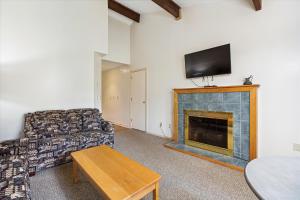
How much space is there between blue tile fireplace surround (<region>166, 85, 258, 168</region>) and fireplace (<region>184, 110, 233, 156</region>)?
3.1 inches

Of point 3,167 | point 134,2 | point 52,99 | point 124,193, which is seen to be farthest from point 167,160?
point 134,2

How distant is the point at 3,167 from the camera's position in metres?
1.50

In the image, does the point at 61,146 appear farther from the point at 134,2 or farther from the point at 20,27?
the point at 134,2

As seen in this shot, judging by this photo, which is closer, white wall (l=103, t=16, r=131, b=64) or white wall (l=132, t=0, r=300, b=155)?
white wall (l=132, t=0, r=300, b=155)

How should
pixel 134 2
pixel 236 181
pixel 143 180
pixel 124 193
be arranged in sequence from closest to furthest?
pixel 124 193, pixel 143 180, pixel 236 181, pixel 134 2

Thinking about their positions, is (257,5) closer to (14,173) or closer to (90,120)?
(90,120)

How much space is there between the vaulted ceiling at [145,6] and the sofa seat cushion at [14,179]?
3.53 m

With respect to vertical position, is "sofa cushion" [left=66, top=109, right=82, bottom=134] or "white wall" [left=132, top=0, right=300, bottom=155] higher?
"white wall" [left=132, top=0, right=300, bottom=155]

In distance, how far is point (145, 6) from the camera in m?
4.08

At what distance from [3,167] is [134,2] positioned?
13.9 ft

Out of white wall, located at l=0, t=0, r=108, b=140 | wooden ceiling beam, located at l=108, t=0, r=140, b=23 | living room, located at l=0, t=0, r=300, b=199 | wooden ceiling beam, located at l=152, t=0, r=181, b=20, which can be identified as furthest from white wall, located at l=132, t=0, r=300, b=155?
white wall, located at l=0, t=0, r=108, b=140

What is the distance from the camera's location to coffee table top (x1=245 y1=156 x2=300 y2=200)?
0.66 meters

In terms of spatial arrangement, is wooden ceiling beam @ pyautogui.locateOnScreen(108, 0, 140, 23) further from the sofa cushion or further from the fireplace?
the fireplace

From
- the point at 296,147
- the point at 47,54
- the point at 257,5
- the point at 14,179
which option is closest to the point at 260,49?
the point at 257,5
